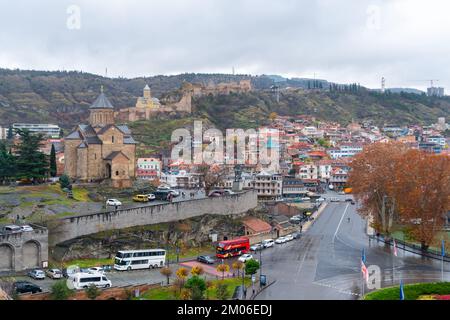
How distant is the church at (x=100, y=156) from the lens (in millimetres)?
33781

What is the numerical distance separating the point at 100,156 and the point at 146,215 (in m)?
6.86

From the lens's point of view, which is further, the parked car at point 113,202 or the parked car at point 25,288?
the parked car at point 113,202

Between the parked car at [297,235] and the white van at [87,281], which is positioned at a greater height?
the white van at [87,281]

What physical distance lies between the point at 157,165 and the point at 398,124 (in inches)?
2591

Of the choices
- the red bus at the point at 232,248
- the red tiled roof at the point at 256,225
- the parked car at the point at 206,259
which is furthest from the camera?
the red tiled roof at the point at 256,225

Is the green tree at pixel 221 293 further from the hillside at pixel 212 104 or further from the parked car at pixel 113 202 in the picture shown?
the hillside at pixel 212 104

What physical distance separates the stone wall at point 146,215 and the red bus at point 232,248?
350 cm

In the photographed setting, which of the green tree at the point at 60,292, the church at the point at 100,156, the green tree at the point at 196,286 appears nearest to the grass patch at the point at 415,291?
the green tree at the point at 196,286

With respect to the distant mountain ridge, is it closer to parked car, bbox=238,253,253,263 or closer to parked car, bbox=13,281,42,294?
parked car, bbox=238,253,253,263

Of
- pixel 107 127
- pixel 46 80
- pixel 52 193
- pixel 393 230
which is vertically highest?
pixel 46 80

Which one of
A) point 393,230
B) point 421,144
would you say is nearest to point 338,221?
point 393,230

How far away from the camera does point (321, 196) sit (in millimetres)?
52125

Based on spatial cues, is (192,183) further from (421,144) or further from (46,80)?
(46,80)

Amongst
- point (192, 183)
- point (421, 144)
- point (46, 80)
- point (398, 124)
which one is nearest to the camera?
point (192, 183)
